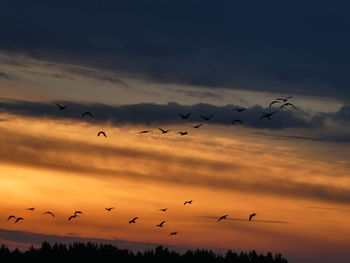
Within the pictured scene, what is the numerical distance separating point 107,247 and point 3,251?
25494 mm

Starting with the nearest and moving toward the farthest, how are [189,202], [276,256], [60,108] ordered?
[60,108]
[189,202]
[276,256]

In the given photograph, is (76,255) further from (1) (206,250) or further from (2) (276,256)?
(2) (276,256)

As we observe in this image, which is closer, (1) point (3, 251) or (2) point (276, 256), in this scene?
(2) point (276, 256)

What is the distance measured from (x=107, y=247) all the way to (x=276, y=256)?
36302mm

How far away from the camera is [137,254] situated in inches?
7293

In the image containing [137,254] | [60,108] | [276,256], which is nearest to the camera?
[60,108]

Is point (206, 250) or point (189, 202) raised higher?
point (206, 250)

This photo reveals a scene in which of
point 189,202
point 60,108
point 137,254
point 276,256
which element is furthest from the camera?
point 137,254

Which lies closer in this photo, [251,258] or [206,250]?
[251,258]

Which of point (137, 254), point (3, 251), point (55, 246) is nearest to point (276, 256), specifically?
point (137, 254)

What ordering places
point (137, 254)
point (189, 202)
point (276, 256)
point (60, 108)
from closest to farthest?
1. point (60, 108)
2. point (189, 202)
3. point (276, 256)
4. point (137, 254)

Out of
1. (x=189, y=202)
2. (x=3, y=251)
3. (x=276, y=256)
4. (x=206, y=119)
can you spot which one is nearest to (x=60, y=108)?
(x=206, y=119)

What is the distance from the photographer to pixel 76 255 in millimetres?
180375

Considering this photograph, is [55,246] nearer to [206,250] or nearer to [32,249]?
[32,249]
